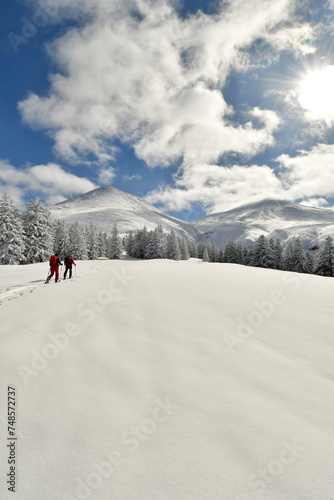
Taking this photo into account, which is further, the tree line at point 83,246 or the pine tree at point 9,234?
the tree line at point 83,246

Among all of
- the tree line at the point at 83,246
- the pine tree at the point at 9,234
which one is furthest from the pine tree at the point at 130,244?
the pine tree at the point at 9,234

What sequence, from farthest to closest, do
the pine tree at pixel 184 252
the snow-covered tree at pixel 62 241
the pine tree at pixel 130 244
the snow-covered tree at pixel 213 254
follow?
1. the snow-covered tree at pixel 213 254
2. the pine tree at pixel 184 252
3. the pine tree at pixel 130 244
4. the snow-covered tree at pixel 62 241

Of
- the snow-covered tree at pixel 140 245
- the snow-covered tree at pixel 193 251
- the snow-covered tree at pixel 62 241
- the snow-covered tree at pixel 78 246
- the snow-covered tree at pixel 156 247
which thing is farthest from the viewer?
the snow-covered tree at pixel 193 251

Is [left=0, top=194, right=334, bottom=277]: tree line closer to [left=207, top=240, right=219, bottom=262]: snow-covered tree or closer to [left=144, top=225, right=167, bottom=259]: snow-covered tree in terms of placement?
[left=144, top=225, right=167, bottom=259]: snow-covered tree

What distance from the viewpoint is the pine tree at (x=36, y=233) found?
35.6 metres

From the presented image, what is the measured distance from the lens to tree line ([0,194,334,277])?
32.1 meters

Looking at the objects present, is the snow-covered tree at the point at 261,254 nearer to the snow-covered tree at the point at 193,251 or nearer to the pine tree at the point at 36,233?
the pine tree at the point at 36,233

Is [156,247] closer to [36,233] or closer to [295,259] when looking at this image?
[36,233]

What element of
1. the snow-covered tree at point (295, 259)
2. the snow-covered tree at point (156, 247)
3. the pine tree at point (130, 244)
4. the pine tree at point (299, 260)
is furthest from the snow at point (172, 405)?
the pine tree at point (130, 244)

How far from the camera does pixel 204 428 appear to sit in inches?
93.5

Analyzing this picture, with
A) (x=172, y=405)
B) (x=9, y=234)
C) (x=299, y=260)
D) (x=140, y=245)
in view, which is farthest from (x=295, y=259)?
(x=9, y=234)

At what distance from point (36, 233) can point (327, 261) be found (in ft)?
160

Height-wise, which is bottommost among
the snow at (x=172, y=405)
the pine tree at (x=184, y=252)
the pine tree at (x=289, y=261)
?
the snow at (x=172, y=405)

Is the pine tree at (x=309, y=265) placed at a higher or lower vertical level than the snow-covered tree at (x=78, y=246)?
lower
